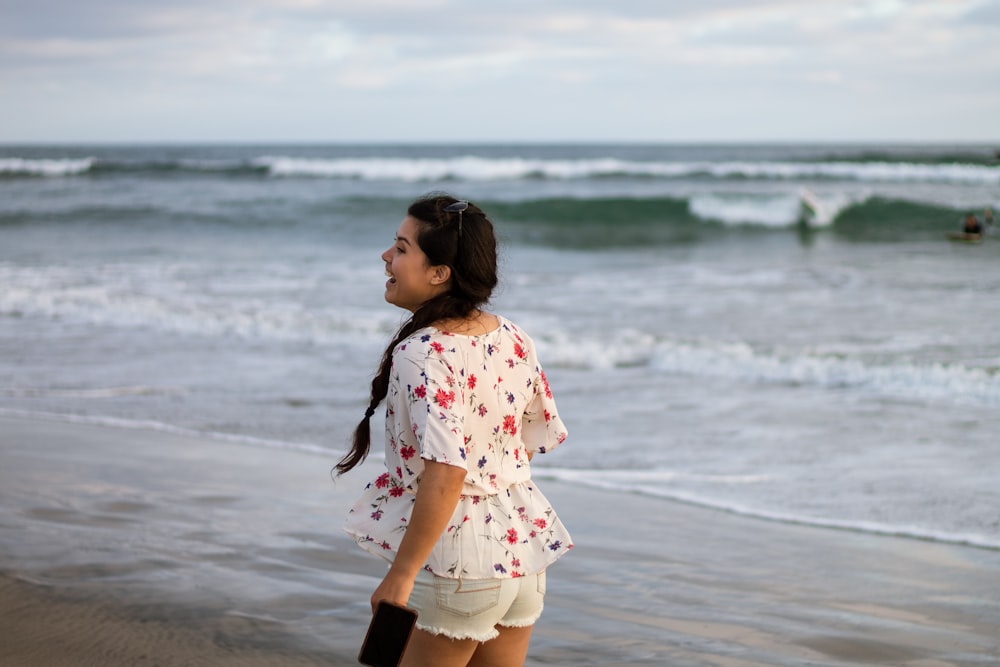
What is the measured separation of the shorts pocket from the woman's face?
57cm

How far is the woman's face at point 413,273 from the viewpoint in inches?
84.9

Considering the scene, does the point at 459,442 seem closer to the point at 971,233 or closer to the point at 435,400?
the point at 435,400

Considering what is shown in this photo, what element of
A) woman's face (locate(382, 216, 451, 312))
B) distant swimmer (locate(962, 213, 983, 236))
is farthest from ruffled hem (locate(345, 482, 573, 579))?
distant swimmer (locate(962, 213, 983, 236))

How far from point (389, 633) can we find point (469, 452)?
1.25ft

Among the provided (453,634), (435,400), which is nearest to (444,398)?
(435,400)

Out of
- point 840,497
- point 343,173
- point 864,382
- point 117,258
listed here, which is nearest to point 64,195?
point 343,173

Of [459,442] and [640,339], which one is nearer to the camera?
[459,442]

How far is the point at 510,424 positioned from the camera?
2.23 metres

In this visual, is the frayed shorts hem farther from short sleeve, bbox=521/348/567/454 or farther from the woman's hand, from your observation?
short sleeve, bbox=521/348/567/454

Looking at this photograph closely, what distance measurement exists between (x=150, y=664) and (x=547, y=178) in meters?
37.5

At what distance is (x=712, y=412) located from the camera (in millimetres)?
7676

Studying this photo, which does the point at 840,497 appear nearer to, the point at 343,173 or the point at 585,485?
the point at 585,485

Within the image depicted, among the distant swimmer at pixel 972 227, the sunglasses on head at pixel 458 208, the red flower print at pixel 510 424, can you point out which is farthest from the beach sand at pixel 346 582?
the distant swimmer at pixel 972 227

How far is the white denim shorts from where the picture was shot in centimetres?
214
